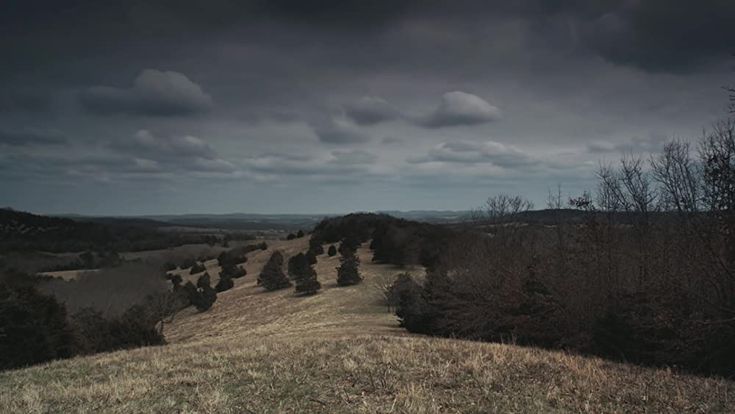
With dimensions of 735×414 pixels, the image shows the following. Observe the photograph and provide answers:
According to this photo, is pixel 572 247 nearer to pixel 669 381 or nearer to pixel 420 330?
pixel 420 330

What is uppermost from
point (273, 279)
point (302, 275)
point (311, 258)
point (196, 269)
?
point (311, 258)

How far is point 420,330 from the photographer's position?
3303 cm

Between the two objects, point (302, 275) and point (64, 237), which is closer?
point (302, 275)

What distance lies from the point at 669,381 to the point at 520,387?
11.5 feet

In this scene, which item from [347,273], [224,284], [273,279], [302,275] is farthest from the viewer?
[224,284]

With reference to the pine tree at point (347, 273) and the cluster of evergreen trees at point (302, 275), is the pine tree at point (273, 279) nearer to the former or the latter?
the cluster of evergreen trees at point (302, 275)

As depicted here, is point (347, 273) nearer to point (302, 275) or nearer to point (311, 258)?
point (302, 275)

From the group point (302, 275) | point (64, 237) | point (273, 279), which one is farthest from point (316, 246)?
point (64, 237)

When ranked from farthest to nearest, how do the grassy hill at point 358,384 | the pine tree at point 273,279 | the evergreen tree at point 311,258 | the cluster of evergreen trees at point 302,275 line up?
the evergreen tree at point 311,258 → the pine tree at point 273,279 → the cluster of evergreen trees at point 302,275 → the grassy hill at point 358,384

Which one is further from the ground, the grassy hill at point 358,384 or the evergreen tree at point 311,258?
the grassy hill at point 358,384

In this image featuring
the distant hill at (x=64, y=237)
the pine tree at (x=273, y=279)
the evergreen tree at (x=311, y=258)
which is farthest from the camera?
the distant hill at (x=64, y=237)

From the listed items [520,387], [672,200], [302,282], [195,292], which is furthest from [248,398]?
[195,292]

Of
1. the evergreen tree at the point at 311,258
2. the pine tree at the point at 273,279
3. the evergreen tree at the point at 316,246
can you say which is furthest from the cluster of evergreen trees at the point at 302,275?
the evergreen tree at the point at 316,246

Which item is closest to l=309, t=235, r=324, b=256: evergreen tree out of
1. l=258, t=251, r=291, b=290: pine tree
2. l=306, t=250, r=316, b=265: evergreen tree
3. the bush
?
l=306, t=250, r=316, b=265: evergreen tree
